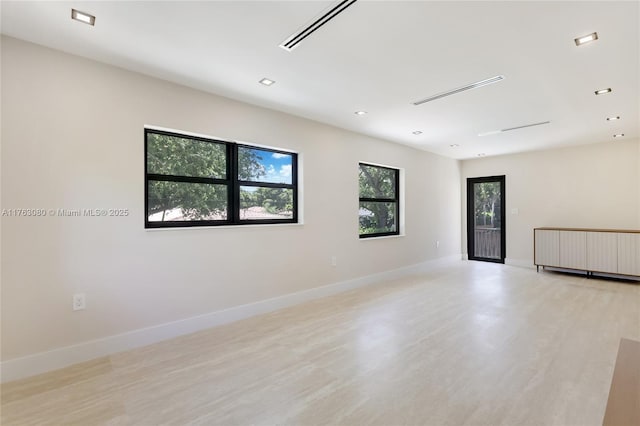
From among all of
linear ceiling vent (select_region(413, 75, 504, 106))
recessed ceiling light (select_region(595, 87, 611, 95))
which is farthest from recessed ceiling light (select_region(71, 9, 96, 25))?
recessed ceiling light (select_region(595, 87, 611, 95))

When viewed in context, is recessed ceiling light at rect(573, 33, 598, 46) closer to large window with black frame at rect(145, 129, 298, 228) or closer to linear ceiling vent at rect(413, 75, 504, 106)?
linear ceiling vent at rect(413, 75, 504, 106)

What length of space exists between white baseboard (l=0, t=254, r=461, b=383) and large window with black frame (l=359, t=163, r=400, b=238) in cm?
141

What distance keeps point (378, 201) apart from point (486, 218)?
11.4 feet

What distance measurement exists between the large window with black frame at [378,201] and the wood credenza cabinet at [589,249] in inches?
116

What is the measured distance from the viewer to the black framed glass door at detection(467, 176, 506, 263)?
7.17m

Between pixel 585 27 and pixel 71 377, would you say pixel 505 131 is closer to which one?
pixel 585 27

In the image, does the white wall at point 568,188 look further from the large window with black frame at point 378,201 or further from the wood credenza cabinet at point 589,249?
the large window with black frame at point 378,201

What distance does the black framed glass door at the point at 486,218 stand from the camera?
282 inches

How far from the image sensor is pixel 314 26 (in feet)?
7.27

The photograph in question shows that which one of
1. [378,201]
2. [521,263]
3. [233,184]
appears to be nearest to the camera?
[233,184]

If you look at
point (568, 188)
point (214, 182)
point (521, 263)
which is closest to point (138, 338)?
point (214, 182)

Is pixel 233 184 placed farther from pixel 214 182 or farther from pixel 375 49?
pixel 375 49

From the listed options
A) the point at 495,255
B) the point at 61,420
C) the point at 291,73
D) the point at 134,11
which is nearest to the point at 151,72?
the point at 134,11

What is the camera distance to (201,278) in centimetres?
331
